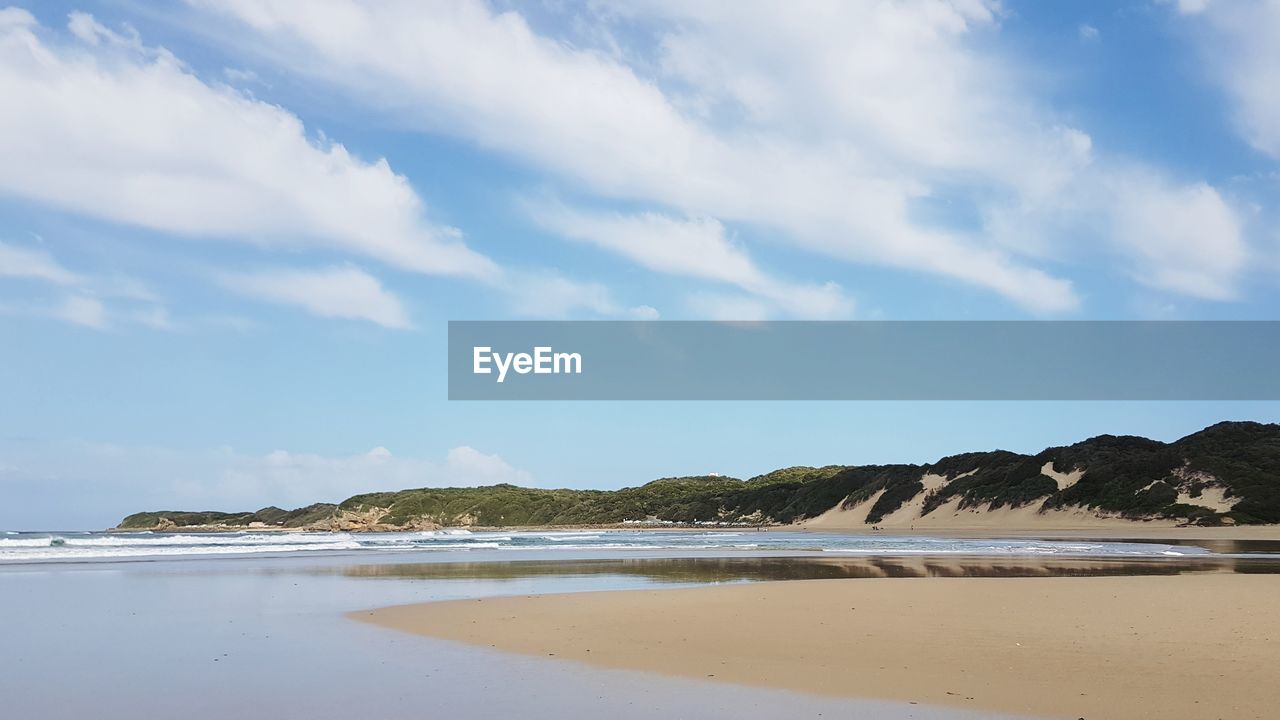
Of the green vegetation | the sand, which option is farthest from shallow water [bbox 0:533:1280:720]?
the green vegetation

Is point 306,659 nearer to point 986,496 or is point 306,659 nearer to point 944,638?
point 944,638

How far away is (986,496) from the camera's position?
75938 millimetres

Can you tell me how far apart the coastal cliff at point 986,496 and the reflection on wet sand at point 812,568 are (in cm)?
3981

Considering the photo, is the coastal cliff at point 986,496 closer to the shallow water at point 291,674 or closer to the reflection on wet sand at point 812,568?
the reflection on wet sand at point 812,568

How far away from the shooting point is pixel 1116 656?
9.84 meters

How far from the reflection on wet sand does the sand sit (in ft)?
13.3

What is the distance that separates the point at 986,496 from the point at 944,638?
7041cm

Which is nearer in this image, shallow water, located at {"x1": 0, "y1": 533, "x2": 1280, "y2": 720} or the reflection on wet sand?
shallow water, located at {"x1": 0, "y1": 533, "x2": 1280, "y2": 720}

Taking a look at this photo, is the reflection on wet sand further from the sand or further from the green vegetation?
the green vegetation

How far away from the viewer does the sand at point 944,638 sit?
8.12 metres

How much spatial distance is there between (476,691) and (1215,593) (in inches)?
567

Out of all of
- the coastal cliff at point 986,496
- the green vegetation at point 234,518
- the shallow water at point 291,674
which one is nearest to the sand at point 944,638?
the shallow water at point 291,674

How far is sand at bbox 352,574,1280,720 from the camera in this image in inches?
320

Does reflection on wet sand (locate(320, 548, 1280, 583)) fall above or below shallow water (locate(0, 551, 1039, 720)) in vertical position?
below
